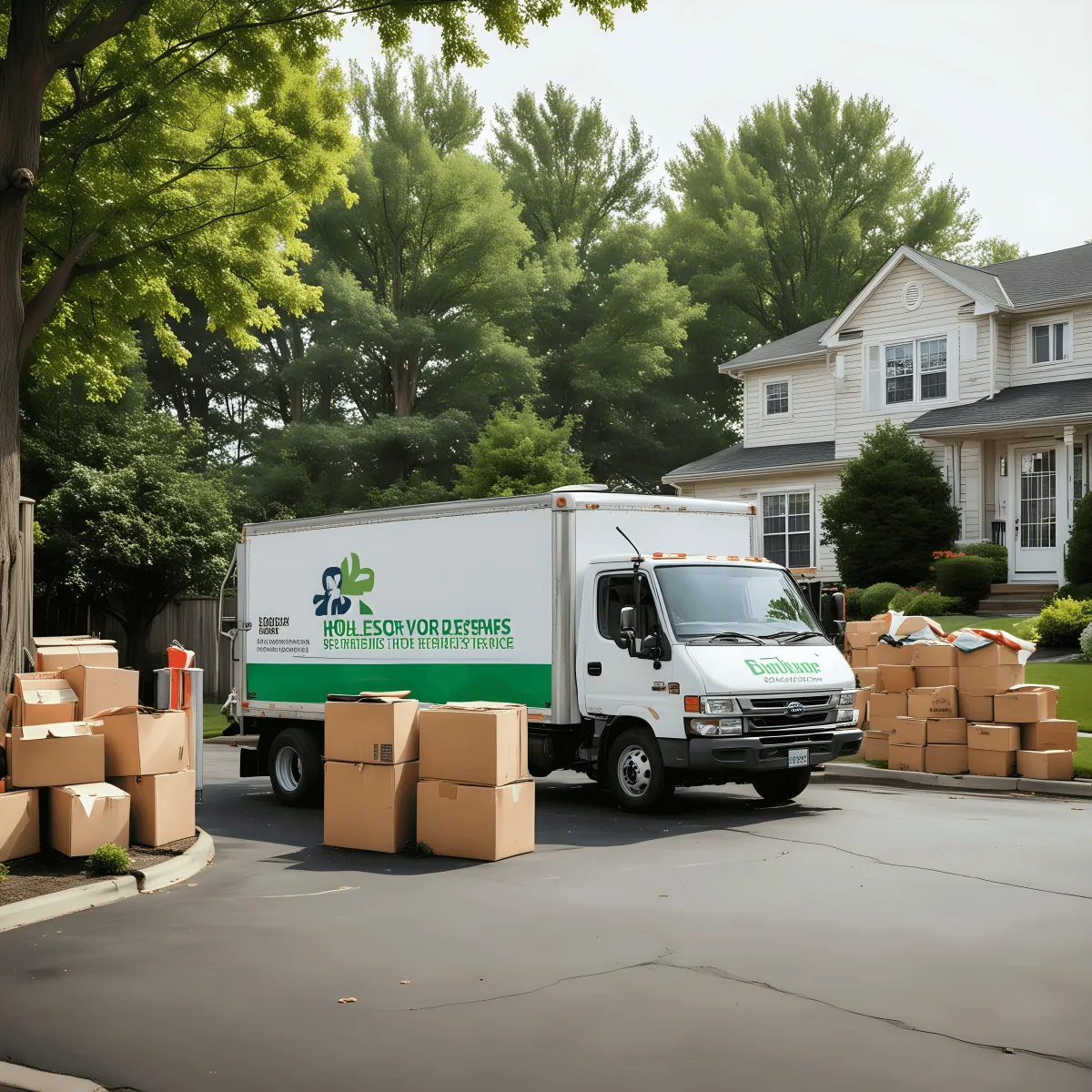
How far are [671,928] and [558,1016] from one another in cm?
186

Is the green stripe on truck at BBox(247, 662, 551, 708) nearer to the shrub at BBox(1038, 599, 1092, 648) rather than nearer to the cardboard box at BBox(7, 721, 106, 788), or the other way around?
the cardboard box at BBox(7, 721, 106, 788)

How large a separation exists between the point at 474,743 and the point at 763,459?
1069 inches

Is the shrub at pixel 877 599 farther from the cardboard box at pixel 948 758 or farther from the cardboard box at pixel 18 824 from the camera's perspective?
the cardboard box at pixel 18 824

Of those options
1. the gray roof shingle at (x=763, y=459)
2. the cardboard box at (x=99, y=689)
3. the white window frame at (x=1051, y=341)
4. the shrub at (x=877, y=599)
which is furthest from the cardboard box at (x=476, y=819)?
the gray roof shingle at (x=763, y=459)

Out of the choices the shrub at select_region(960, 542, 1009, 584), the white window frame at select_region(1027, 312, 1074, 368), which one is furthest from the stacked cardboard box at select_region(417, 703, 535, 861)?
the white window frame at select_region(1027, 312, 1074, 368)

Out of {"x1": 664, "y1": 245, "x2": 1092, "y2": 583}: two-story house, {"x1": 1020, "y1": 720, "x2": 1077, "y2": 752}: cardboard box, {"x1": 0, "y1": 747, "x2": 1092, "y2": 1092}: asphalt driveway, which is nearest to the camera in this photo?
{"x1": 0, "y1": 747, "x2": 1092, "y2": 1092}: asphalt driveway

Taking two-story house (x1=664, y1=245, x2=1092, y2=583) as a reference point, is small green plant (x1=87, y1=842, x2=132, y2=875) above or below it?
below

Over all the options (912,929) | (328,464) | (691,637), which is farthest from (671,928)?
(328,464)

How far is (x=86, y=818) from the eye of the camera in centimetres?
924

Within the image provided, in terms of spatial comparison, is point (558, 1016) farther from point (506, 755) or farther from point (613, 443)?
point (613, 443)

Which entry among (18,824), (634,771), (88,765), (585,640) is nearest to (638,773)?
(634,771)

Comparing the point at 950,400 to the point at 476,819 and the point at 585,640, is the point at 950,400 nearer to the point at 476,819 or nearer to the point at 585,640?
the point at 585,640

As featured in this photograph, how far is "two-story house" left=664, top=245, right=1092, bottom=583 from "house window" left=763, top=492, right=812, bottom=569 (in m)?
0.04

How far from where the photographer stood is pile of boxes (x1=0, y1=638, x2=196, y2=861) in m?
9.26
